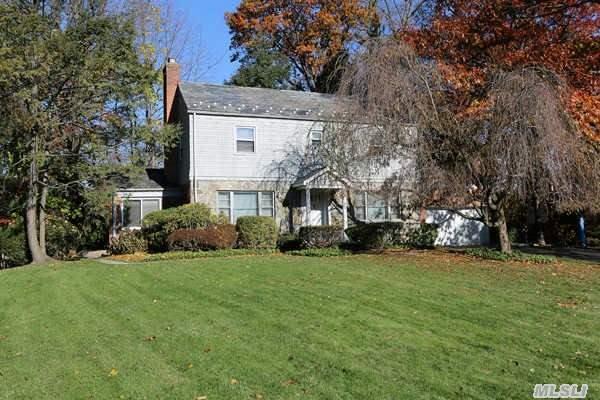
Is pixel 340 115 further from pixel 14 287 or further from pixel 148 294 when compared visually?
pixel 14 287

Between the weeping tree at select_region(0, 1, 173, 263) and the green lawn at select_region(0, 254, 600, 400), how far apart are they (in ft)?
21.1

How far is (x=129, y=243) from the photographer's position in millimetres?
18234

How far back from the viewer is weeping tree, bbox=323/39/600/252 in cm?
1180

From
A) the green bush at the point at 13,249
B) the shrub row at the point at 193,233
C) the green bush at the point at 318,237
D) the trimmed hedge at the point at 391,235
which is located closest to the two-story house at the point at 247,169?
the trimmed hedge at the point at 391,235

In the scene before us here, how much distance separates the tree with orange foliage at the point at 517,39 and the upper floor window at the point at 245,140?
7.53 m

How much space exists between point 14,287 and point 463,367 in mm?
10668

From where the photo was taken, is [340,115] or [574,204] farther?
A: [340,115]

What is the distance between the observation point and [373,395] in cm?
423

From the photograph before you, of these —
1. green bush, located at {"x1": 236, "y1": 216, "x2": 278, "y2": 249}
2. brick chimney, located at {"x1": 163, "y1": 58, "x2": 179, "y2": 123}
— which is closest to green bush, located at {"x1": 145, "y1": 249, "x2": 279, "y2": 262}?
green bush, located at {"x1": 236, "y1": 216, "x2": 278, "y2": 249}

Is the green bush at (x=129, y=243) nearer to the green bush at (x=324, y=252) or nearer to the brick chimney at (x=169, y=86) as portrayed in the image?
the green bush at (x=324, y=252)

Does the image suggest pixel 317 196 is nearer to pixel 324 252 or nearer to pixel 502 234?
pixel 324 252

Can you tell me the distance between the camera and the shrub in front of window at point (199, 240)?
54.9 feet

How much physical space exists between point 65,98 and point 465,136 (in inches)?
508

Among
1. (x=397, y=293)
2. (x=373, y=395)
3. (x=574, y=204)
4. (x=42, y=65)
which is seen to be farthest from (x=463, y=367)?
(x=42, y=65)
